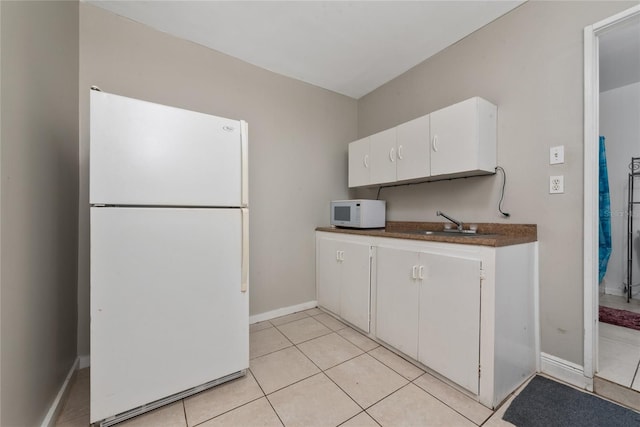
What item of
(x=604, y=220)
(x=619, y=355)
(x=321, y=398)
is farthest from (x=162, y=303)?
(x=604, y=220)

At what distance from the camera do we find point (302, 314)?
263 centimetres

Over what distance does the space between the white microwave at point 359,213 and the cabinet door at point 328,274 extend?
24 centimetres

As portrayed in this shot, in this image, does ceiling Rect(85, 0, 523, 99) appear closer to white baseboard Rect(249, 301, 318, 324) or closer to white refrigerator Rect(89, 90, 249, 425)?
white refrigerator Rect(89, 90, 249, 425)

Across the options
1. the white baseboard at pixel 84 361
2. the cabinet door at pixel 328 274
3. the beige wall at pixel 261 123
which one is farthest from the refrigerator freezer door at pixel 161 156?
the white baseboard at pixel 84 361

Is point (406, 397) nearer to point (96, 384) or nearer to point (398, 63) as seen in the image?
point (96, 384)

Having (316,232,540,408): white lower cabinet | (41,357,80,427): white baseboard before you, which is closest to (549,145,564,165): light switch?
(316,232,540,408): white lower cabinet

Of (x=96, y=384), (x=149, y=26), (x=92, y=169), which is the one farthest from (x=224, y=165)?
(x=149, y=26)

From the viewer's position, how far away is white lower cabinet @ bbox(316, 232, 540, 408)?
1365 millimetres

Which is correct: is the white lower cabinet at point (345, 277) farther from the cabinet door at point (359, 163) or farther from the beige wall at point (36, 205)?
the beige wall at point (36, 205)

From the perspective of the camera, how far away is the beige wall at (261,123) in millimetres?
1815

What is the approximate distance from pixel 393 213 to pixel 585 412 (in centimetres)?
182

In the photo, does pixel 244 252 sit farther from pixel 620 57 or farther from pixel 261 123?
pixel 620 57

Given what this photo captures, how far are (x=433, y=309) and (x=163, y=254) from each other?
5.26 feet

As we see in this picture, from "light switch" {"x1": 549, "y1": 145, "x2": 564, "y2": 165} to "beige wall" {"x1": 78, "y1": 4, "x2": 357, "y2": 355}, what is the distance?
188cm
